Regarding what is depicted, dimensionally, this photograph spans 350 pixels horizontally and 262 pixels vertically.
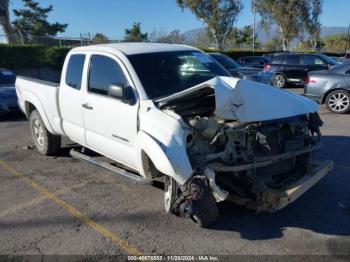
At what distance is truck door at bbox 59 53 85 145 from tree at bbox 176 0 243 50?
37.8 meters

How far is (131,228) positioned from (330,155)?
3929 mm

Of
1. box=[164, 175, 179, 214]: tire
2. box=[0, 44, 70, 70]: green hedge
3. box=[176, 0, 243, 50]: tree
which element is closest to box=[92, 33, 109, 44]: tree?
box=[0, 44, 70, 70]: green hedge

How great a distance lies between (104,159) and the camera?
21.5ft

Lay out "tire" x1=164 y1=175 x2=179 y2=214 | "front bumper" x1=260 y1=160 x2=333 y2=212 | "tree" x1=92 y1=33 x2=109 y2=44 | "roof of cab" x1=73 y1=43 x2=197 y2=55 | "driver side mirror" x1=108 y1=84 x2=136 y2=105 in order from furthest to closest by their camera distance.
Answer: "tree" x1=92 y1=33 x2=109 y2=44 → "roof of cab" x1=73 y1=43 x2=197 y2=55 → "driver side mirror" x1=108 y1=84 x2=136 y2=105 → "tire" x1=164 y1=175 x2=179 y2=214 → "front bumper" x1=260 y1=160 x2=333 y2=212

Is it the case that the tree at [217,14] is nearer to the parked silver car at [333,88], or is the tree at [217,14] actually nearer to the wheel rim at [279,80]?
the wheel rim at [279,80]

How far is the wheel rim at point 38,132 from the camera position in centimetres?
718

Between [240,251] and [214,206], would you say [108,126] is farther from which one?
[240,251]

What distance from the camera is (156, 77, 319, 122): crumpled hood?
4.13 meters

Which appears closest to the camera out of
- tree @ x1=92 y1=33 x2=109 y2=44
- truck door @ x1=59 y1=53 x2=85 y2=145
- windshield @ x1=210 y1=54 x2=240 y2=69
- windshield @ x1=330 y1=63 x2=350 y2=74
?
truck door @ x1=59 y1=53 x2=85 y2=145

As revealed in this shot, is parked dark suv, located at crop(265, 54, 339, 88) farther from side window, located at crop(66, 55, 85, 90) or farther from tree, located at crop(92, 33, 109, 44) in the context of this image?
tree, located at crop(92, 33, 109, 44)

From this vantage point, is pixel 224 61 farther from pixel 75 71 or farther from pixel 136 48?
pixel 136 48

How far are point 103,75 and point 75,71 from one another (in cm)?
86

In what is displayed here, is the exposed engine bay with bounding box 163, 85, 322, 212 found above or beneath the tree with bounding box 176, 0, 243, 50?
beneath

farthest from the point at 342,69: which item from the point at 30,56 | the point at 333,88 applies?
the point at 30,56
